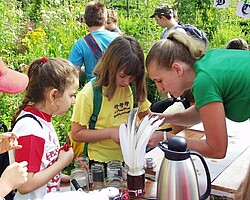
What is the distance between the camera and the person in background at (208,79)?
1.56m

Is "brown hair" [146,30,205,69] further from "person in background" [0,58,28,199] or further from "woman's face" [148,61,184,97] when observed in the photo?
"person in background" [0,58,28,199]

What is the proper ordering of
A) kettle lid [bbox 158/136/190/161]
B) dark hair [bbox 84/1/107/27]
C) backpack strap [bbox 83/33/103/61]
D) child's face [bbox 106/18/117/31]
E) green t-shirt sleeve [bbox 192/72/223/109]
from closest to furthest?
kettle lid [bbox 158/136/190/161] → green t-shirt sleeve [bbox 192/72/223/109] → backpack strap [bbox 83/33/103/61] → dark hair [bbox 84/1/107/27] → child's face [bbox 106/18/117/31]

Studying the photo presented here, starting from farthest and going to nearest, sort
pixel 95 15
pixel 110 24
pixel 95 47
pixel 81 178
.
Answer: pixel 110 24 < pixel 95 15 < pixel 95 47 < pixel 81 178

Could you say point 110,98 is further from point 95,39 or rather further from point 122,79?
point 95,39

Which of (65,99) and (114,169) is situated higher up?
(65,99)

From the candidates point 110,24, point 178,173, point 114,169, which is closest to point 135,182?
point 114,169

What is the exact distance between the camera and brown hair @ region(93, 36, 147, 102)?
1979 mm

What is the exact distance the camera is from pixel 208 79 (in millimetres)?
1558

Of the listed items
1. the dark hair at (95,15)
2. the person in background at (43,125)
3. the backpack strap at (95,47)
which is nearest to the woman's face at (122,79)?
the person in background at (43,125)

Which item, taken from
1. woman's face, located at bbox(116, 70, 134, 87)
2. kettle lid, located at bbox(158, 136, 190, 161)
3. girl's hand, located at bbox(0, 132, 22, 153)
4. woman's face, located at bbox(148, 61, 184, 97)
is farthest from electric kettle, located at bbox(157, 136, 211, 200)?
woman's face, located at bbox(116, 70, 134, 87)

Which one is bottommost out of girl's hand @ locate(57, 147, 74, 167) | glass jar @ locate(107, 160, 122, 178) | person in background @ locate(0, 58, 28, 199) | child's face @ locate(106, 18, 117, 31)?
glass jar @ locate(107, 160, 122, 178)

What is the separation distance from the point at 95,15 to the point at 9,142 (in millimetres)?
2332

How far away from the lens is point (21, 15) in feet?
17.9

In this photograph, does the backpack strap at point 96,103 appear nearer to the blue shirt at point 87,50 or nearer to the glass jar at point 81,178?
the glass jar at point 81,178
